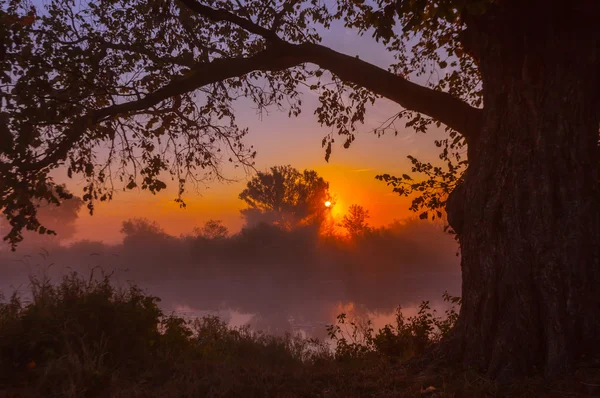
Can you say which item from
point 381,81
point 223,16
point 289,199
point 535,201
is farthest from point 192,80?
point 289,199

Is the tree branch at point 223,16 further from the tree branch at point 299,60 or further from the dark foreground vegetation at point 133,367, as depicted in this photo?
the dark foreground vegetation at point 133,367

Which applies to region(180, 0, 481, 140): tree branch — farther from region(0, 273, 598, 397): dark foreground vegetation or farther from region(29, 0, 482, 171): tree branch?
region(0, 273, 598, 397): dark foreground vegetation

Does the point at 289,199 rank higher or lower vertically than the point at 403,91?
higher

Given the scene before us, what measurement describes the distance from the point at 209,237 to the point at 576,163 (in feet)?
145

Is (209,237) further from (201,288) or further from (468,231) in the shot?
(468,231)

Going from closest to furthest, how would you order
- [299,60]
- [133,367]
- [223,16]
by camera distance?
[133,367]
[223,16]
[299,60]

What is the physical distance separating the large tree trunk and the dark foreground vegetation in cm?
49

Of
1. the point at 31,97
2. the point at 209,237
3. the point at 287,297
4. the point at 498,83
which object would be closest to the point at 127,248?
the point at 209,237

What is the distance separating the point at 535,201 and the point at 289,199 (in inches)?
1559

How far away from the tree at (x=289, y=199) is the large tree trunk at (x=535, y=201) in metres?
35.9

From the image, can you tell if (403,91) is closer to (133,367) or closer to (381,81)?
(381,81)

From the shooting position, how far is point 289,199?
44219mm

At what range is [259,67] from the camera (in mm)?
6562

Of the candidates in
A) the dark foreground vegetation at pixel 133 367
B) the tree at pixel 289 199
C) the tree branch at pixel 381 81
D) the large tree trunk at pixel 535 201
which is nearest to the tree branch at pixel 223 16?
the tree branch at pixel 381 81
